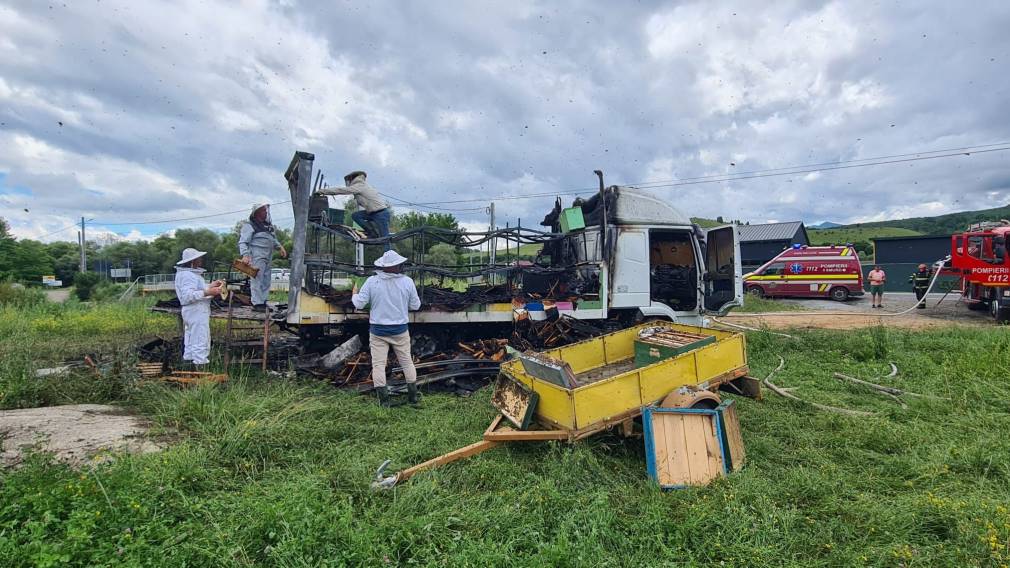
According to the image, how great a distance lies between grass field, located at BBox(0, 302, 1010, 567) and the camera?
7.32 ft

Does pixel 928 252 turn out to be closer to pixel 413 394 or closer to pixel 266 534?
pixel 413 394

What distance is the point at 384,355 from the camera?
492 cm

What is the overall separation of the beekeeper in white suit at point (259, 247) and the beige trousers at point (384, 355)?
1.70 meters

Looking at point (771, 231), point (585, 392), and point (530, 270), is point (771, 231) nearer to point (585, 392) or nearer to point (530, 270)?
point (530, 270)

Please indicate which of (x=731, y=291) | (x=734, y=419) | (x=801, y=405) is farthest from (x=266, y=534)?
(x=731, y=291)

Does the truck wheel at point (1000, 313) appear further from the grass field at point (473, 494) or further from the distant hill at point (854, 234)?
the distant hill at point (854, 234)

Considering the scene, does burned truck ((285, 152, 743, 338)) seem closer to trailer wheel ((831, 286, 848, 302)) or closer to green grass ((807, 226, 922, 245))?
trailer wheel ((831, 286, 848, 302))

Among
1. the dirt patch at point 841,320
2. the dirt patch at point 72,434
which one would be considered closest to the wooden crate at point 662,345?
the dirt patch at point 72,434

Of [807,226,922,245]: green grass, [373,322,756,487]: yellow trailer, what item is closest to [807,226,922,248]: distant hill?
[807,226,922,245]: green grass

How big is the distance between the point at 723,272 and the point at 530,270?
3.04 m

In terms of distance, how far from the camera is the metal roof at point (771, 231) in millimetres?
30794

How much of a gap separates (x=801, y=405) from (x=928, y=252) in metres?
26.1

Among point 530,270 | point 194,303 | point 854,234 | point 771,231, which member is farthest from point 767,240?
point 194,303

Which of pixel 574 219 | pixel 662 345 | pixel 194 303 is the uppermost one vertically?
pixel 574 219
